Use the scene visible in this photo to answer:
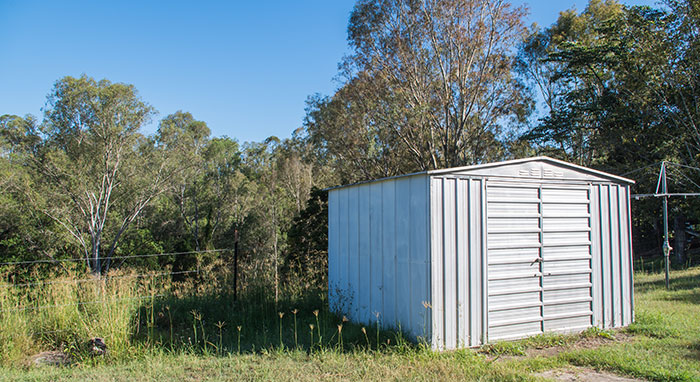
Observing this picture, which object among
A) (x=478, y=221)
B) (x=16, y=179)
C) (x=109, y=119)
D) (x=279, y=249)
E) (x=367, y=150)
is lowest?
(x=279, y=249)

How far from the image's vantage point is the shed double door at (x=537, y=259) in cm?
517

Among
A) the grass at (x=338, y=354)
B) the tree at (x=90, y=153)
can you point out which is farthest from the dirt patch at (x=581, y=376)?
the tree at (x=90, y=153)

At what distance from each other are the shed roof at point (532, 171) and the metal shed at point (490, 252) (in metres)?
0.02

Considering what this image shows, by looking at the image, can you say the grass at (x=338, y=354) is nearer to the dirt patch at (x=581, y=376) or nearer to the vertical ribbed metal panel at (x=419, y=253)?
the dirt patch at (x=581, y=376)

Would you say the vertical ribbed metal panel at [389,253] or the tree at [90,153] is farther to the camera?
the tree at [90,153]

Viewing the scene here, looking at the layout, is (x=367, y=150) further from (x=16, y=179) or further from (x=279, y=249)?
(x=16, y=179)

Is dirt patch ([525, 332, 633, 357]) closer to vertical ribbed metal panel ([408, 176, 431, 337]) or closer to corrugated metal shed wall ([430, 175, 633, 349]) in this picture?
corrugated metal shed wall ([430, 175, 633, 349])

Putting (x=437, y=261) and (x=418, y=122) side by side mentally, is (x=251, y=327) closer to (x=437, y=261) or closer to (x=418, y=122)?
(x=437, y=261)

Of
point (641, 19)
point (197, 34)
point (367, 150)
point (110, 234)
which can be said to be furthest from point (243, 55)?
point (641, 19)

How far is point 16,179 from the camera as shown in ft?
58.6

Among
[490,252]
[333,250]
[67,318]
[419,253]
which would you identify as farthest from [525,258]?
[67,318]

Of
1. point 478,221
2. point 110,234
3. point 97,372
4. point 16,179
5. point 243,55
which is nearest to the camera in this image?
point 97,372

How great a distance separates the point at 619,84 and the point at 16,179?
24595 mm

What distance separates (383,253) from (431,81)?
13666 mm
